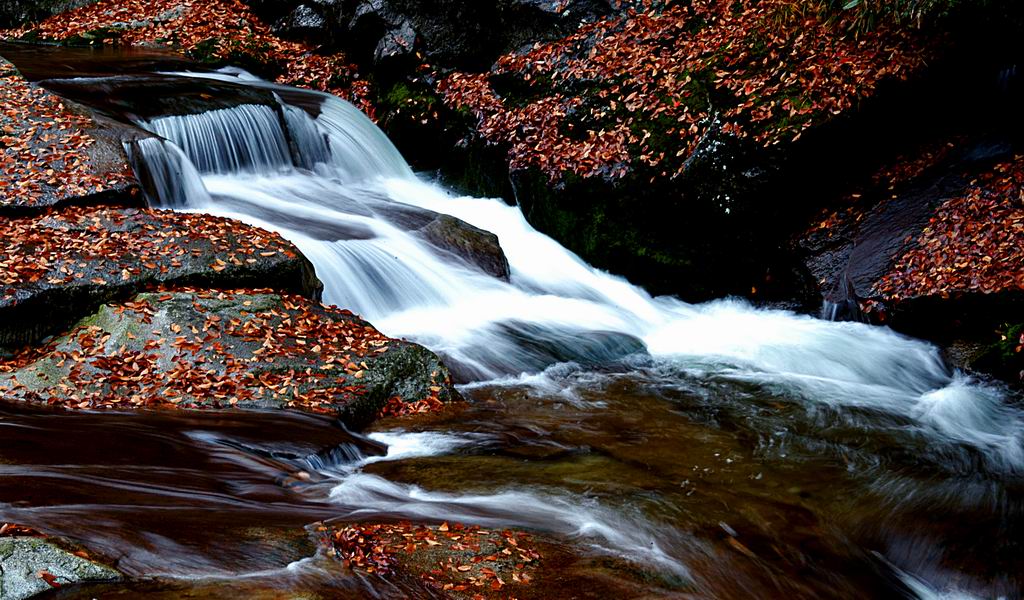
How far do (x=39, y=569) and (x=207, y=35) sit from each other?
14477 mm

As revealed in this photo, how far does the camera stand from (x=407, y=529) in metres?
4.36

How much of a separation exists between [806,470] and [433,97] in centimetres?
924

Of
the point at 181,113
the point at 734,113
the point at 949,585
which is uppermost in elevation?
the point at 734,113

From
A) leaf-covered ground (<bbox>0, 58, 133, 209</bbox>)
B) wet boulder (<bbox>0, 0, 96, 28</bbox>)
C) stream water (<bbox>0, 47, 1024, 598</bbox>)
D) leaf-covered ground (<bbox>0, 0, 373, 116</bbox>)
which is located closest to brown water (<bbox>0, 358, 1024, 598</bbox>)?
stream water (<bbox>0, 47, 1024, 598</bbox>)

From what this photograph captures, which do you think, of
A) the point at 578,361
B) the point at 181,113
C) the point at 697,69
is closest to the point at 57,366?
the point at 578,361

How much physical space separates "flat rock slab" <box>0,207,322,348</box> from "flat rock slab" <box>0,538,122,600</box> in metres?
4.44

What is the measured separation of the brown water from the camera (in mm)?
3699

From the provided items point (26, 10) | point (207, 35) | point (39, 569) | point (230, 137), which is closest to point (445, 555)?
point (39, 569)

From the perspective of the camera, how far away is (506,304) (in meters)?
9.96

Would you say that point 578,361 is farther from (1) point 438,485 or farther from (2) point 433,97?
(2) point 433,97

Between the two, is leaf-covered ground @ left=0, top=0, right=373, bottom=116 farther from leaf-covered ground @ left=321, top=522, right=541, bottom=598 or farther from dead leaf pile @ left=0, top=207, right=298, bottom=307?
leaf-covered ground @ left=321, top=522, right=541, bottom=598

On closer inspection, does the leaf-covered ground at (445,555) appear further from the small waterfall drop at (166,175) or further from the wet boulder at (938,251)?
the small waterfall drop at (166,175)

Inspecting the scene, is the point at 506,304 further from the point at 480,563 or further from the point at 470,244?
the point at 480,563

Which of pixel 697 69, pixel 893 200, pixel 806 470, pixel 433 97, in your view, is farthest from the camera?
pixel 433 97
